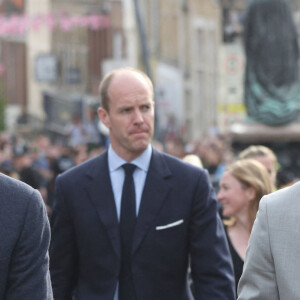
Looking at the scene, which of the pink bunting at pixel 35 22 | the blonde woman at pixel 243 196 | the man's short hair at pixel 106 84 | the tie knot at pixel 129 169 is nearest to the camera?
the tie knot at pixel 129 169

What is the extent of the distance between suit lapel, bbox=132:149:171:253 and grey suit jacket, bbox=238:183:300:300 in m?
2.05

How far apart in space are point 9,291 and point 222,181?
3580 millimetres

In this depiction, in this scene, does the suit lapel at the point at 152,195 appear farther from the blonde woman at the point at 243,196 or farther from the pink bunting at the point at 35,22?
the pink bunting at the point at 35,22

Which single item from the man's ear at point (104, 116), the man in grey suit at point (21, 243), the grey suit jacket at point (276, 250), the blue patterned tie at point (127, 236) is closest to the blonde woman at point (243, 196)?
the man's ear at point (104, 116)

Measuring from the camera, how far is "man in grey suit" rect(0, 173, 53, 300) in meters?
4.04

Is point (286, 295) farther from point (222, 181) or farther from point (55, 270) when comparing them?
point (222, 181)

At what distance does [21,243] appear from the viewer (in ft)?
13.3

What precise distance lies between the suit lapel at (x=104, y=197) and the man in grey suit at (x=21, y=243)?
1864 mm

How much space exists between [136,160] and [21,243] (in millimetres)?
2212

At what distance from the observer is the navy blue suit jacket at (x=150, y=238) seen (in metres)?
5.95

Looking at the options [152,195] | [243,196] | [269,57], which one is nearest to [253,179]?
[243,196]

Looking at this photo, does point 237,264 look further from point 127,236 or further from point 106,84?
point 106,84

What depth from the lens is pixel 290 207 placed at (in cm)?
384

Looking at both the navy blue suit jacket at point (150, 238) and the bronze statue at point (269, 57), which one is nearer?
the navy blue suit jacket at point (150, 238)
